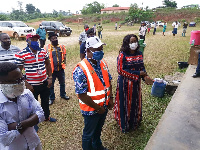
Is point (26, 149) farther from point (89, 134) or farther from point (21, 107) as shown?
point (89, 134)

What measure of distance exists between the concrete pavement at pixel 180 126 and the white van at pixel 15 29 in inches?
545

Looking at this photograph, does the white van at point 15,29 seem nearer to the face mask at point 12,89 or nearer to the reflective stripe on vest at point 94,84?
the reflective stripe on vest at point 94,84

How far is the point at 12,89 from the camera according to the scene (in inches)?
61.4

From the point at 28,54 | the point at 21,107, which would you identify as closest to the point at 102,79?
the point at 21,107

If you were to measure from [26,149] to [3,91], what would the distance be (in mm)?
654

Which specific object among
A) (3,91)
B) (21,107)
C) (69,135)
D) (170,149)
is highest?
(3,91)

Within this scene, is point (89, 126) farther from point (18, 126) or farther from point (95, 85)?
point (18, 126)

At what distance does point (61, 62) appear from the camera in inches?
171

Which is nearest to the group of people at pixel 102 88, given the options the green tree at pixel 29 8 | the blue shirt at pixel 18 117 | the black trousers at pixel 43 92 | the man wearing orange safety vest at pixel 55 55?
the blue shirt at pixel 18 117

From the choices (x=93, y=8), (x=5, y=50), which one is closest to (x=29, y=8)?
(x=93, y=8)

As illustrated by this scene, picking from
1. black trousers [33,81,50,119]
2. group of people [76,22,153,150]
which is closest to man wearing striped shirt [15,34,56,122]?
black trousers [33,81,50,119]

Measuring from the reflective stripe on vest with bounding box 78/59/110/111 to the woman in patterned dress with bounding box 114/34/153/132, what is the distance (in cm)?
68

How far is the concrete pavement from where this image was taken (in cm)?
240

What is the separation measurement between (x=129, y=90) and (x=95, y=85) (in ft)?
A: 3.44
